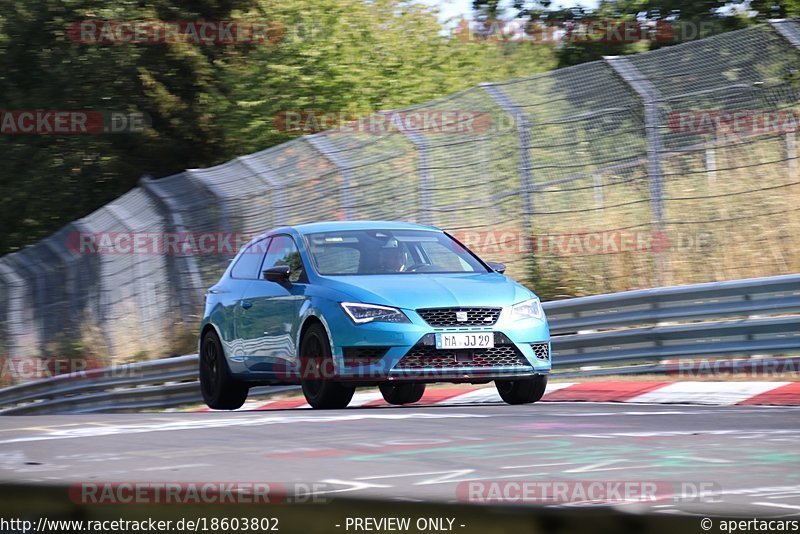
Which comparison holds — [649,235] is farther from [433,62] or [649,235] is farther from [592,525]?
[433,62]

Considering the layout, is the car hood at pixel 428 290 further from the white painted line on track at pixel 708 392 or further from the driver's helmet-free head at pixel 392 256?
the white painted line on track at pixel 708 392

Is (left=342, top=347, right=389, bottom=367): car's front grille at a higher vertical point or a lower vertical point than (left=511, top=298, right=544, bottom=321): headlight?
lower

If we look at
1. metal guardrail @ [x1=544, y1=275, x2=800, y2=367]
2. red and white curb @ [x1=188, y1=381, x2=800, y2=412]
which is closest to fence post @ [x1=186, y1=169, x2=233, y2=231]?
red and white curb @ [x1=188, y1=381, x2=800, y2=412]

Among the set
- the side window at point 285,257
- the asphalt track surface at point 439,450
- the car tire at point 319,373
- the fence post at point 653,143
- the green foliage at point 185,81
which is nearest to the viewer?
the asphalt track surface at point 439,450

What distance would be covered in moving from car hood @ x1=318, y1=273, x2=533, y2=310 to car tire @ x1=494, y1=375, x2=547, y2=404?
0.69m

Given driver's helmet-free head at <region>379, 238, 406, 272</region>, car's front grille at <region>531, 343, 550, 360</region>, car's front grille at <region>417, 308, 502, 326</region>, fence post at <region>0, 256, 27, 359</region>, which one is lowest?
fence post at <region>0, 256, 27, 359</region>

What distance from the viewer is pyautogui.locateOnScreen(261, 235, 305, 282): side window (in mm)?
11413

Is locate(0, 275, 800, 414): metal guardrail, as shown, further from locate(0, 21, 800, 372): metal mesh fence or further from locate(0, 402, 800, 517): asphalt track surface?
locate(0, 402, 800, 517): asphalt track surface

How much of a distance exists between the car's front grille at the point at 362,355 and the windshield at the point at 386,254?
1.02m

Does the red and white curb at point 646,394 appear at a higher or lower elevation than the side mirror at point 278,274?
lower

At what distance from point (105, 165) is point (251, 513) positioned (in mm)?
30555

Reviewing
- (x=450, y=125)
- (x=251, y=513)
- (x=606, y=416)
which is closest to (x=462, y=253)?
(x=606, y=416)

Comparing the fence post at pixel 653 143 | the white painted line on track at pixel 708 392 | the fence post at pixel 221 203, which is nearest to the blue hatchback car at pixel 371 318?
the white painted line on track at pixel 708 392

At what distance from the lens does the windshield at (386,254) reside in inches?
439
